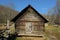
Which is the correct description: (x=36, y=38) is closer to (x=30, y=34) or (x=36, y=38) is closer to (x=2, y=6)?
(x=30, y=34)

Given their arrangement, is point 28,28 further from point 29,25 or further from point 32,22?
point 32,22

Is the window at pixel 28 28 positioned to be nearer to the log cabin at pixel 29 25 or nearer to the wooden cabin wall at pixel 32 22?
the log cabin at pixel 29 25

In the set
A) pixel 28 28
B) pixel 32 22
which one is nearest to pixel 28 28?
pixel 28 28

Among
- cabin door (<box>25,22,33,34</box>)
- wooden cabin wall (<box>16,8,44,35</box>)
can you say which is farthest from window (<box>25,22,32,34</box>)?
wooden cabin wall (<box>16,8,44,35</box>)

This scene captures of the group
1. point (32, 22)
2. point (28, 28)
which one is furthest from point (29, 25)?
point (32, 22)

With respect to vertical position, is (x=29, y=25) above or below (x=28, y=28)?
above

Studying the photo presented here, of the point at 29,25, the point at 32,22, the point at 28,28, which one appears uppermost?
the point at 32,22

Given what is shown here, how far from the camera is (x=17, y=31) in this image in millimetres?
24500

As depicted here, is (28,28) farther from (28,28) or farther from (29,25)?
(29,25)

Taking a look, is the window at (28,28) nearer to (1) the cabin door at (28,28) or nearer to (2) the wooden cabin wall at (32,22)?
(1) the cabin door at (28,28)

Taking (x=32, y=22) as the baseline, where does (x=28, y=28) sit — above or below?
below

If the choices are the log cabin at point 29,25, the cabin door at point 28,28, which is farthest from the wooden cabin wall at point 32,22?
the cabin door at point 28,28

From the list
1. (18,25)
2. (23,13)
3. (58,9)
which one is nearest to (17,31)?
(18,25)

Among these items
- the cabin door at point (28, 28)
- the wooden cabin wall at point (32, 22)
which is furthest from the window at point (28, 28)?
the wooden cabin wall at point (32, 22)
